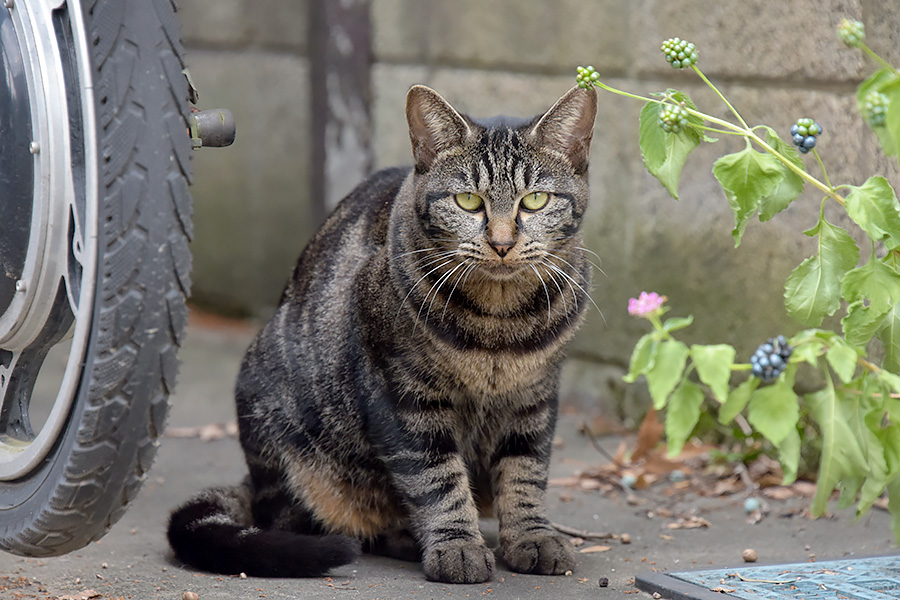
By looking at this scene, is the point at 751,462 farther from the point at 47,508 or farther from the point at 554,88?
the point at 47,508

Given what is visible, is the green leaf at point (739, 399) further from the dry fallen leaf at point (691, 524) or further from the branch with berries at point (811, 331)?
the dry fallen leaf at point (691, 524)

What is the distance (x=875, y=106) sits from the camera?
1.62m

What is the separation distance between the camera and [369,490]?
2.62 metres

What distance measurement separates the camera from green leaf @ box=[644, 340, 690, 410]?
1.58m

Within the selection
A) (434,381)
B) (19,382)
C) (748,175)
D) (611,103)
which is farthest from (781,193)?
(611,103)

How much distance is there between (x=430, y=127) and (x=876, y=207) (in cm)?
112

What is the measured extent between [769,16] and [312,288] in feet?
5.65

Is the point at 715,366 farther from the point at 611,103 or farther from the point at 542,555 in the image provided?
the point at 611,103

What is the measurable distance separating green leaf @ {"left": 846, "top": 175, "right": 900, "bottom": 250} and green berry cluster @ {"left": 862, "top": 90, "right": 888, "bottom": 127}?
23 centimetres

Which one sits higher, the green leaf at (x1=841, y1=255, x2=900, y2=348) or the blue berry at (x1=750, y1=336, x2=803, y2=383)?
the green leaf at (x1=841, y1=255, x2=900, y2=348)

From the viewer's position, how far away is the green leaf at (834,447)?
167 cm

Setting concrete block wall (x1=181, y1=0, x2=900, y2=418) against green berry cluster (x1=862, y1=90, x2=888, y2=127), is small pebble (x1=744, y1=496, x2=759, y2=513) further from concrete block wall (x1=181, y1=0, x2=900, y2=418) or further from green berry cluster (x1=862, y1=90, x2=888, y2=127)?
green berry cluster (x1=862, y1=90, x2=888, y2=127)

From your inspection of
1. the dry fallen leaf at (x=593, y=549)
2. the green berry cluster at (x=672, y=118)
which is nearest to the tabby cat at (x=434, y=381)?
the dry fallen leaf at (x=593, y=549)

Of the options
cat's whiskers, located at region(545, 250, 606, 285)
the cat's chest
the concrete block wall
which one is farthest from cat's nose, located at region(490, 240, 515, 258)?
the concrete block wall
